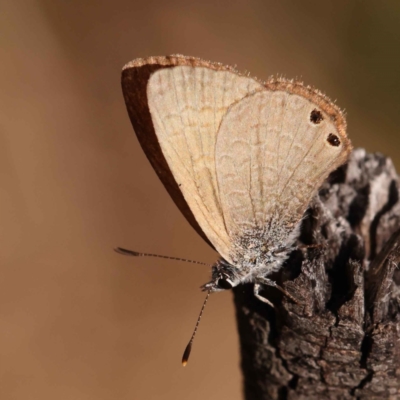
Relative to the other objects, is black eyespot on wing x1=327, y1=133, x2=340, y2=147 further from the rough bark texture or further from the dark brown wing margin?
the dark brown wing margin

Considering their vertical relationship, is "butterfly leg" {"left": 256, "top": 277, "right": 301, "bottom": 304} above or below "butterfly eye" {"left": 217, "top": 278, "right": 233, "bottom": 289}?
above

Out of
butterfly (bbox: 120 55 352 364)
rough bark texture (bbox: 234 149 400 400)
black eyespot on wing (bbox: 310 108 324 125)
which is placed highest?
black eyespot on wing (bbox: 310 108 324 125)

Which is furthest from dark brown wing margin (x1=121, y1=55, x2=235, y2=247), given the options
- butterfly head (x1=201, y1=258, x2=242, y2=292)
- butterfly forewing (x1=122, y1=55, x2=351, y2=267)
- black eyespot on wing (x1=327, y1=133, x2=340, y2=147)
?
black eyespot on wing (x1=327, y1=133, x2=340, y2=147)

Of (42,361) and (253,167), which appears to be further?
(42,361)

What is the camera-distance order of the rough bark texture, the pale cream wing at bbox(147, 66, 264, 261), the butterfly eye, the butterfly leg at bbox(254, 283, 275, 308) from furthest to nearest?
the butterfly eye → the pale cream wing at bbox(147, 66, 264, 261) → the butterfly leg at bbox(254, 283, 275, 308) → the rough bark texture

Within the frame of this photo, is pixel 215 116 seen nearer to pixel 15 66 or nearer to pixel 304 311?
pixel 304 311

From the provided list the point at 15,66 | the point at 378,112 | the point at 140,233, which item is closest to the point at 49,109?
the point at 15,66

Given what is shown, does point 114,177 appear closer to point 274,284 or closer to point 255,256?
point 255,256
